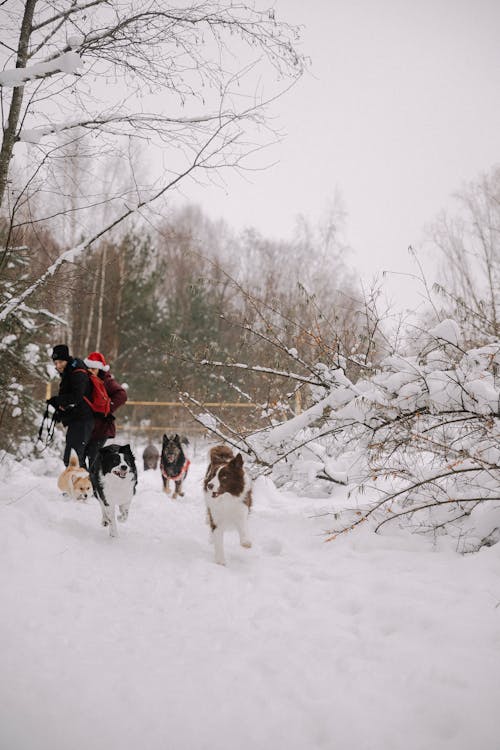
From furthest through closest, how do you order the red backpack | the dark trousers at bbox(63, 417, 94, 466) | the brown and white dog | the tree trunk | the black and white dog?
1. the red backpack
2. the dark trousers at bbox(63, 417, 94, 466)
3. the black and white dog
4. the brown and white dog
5. the tree trunk

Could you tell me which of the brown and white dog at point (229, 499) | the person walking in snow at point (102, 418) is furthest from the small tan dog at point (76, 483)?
the brown and white dog at point (229, 499)

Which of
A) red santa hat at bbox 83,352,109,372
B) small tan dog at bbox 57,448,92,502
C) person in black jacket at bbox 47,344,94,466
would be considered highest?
red santa hat at bbox 83,352,109,372

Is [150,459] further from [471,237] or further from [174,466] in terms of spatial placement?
[471,237]

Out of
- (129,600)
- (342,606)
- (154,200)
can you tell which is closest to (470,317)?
(342,606)

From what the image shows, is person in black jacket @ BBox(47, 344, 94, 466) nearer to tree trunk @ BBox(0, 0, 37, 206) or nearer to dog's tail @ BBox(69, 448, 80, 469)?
dog's tail @ BBox(69, 448, 80, 469)

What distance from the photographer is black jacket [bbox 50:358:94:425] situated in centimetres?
518

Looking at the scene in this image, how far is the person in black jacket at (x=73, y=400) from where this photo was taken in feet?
17.0

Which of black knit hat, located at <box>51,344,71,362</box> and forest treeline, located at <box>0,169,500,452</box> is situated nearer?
forest treeline, located at <box>0,169,500,452</box>

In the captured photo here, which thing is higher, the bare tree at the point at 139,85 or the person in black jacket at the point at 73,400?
the bare tree at the point at 139,85

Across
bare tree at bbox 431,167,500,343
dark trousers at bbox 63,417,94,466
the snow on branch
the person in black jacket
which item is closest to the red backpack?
the person in black jacket

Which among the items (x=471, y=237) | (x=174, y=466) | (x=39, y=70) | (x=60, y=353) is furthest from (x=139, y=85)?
(x=471, y=237)

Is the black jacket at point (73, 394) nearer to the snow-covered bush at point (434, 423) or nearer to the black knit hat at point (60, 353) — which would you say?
the black knit hat at point (60, 353)

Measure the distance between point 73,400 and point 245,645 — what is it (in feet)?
12.1

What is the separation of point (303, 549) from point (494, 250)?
56.2ft
